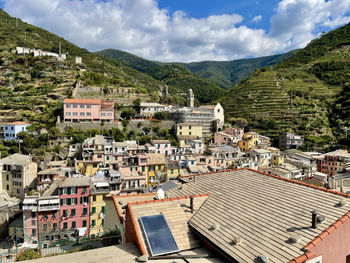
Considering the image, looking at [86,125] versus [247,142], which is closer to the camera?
[86,125]

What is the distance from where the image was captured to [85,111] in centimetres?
4962

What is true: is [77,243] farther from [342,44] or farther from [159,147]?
[342,44]

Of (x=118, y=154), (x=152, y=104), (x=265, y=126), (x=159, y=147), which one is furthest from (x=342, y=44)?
(x=118, y=154)

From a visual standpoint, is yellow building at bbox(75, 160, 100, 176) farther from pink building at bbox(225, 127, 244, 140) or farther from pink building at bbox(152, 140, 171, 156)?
pink building at bbox(225, 127, 244, 140)

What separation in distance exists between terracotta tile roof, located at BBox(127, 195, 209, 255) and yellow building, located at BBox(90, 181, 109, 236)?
22.8 meters

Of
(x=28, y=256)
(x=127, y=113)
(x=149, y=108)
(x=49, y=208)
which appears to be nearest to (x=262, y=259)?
(x=28, y=256)

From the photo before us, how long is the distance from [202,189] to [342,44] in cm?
15244

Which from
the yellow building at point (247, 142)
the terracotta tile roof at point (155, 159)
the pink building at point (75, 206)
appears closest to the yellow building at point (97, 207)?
the pink building at point (75, 206)

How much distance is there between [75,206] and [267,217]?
26667 mm

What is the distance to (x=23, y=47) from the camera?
81.6 meters

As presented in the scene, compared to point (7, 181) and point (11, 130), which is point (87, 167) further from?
point (11, 130)

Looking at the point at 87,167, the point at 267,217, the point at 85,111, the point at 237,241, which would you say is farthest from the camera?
the point at 85,111

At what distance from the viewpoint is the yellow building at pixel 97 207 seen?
2858cm

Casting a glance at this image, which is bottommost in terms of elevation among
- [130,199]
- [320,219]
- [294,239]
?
[130,199]
